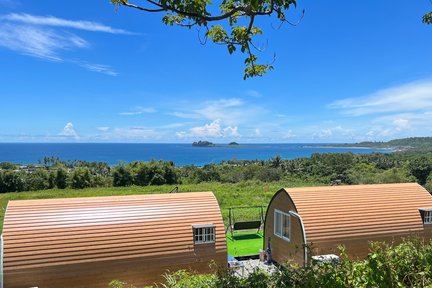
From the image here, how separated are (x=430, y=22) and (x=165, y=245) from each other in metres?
8.68

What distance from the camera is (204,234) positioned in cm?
1080

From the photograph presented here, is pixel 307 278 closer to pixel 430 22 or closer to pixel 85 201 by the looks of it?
pixel 430 22

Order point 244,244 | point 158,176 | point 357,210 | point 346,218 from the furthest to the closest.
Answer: point 158,176, point 244,244, point 357,210, point 346,218

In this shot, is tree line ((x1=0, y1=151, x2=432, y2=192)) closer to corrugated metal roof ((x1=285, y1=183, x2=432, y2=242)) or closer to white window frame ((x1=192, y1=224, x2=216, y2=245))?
corrugated metal roof ((x1=285, y1=183, x2=432, y2=242))

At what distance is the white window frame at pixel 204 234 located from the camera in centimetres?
1073

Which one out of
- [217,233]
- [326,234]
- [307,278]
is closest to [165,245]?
[217,233]

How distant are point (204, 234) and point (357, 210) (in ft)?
18.3

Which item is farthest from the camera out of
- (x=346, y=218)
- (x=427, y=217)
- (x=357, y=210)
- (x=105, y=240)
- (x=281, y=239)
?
(x=281, y=239)

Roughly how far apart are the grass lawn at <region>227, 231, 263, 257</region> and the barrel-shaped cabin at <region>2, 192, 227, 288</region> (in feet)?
13.8

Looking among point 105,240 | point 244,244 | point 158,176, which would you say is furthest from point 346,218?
point 158,176

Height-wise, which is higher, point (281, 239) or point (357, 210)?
point (357, 210)

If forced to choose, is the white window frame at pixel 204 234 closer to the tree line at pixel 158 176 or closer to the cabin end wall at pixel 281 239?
the cabin end wall at pixel 281 239

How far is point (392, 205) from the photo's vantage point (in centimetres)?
1298

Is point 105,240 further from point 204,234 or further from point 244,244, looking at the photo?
point 244,244
